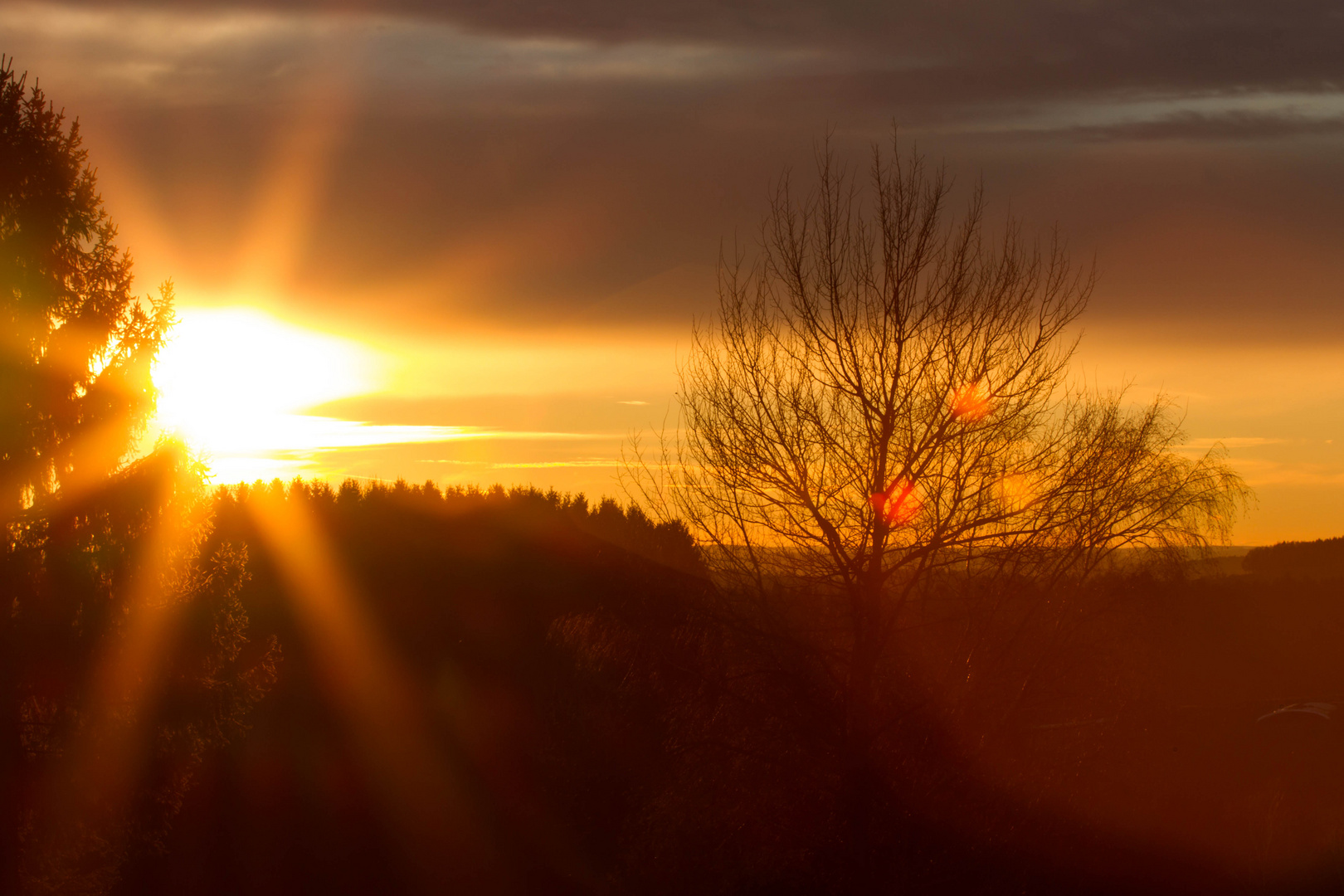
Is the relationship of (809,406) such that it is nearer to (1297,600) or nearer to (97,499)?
(97,499)

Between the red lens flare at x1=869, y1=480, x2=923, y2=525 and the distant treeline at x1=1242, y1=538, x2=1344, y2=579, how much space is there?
52662mm

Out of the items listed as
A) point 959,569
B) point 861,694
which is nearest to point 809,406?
point 959,569

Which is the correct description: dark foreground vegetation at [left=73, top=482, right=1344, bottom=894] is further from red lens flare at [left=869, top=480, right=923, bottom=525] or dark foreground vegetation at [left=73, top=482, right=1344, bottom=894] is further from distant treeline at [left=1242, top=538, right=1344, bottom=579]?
distant treeline at [left=1242, top=538, right=1344, bottom=579]

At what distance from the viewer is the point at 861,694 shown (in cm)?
1142

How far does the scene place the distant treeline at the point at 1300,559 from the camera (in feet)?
190

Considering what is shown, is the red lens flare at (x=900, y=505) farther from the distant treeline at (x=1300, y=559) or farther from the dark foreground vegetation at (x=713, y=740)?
the distant treeline at (x=1300, y=559)

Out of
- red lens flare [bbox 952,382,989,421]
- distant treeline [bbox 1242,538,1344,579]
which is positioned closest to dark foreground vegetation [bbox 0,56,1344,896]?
red lens flare [bbox 952,382,989,421]

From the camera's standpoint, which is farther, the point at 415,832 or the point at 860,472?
the point at 415,832

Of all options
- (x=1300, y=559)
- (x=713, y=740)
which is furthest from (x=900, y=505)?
(x=1300, y=559)

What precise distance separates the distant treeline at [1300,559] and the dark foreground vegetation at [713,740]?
1299cm

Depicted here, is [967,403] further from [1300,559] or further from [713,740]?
[1300,559]

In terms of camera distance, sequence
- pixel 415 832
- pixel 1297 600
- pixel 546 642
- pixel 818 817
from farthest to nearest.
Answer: pixel 1297 600
pixel 546 642
pixel 415 832
pixel 818 817

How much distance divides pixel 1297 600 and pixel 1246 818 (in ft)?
111

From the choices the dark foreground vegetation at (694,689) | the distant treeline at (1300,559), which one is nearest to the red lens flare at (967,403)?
the dark foreground vegetation at (694,689)
